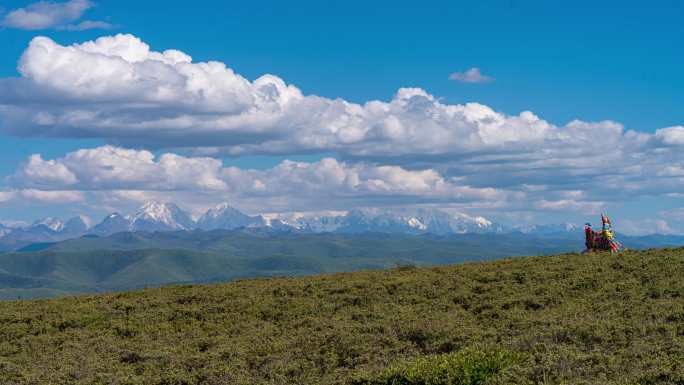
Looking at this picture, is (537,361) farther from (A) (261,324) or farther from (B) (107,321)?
(B) (107,321)

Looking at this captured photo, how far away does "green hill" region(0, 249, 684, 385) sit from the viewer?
20500 mm

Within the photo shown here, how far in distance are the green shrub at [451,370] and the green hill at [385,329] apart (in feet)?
0.16

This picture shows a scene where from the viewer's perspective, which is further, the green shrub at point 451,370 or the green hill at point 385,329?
the green hill at point 385,329

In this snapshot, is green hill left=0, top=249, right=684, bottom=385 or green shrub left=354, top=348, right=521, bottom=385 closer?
green shrub left=354, top=348, right=521, bottom=385

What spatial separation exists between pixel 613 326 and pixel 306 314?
14.3 meters

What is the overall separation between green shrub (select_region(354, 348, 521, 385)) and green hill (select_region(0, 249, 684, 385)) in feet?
0.16

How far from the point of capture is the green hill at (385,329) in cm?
2050

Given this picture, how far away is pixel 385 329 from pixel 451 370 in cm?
852

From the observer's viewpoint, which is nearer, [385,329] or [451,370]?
[451,370]

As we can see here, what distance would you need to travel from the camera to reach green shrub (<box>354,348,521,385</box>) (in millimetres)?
19219

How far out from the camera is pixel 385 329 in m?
27.9

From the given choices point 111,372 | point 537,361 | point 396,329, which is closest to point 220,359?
point 111,372

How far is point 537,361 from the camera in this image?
2073 centimetres

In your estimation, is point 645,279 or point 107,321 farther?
point 107,321
